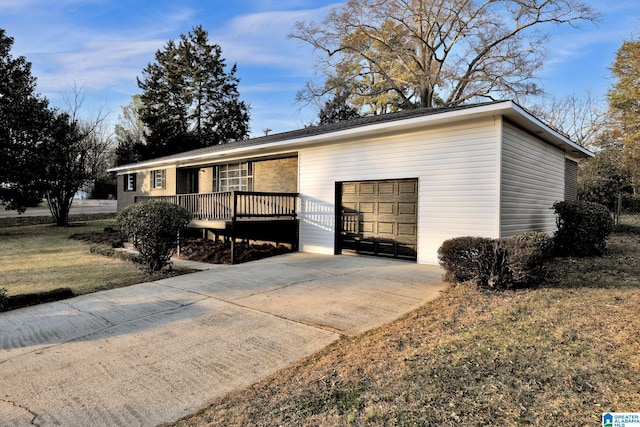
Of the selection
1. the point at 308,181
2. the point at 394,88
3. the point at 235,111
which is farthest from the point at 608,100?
the point at 235,111

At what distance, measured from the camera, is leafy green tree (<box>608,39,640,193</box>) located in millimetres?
18469

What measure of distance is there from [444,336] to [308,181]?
25.2 feet

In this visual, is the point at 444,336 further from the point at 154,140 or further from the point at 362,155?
the point at 154,140

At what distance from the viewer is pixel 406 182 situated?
8.83m

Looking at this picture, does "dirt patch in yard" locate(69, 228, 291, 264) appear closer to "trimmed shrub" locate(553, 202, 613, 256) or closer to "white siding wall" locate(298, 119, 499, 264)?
"white siding wall" locate(298, 119, 499, 264)

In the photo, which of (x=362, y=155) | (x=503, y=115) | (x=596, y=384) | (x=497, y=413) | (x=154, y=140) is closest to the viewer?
(x=497, y=413)

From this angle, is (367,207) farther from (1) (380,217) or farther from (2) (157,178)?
(2) (157,178)

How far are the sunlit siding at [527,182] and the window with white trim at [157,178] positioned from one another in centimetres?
1521

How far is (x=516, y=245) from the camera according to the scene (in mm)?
5375

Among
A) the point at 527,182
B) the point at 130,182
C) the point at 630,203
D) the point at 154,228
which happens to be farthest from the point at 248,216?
the point at 630,203

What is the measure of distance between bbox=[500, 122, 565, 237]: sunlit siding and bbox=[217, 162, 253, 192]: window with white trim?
8.61 meters

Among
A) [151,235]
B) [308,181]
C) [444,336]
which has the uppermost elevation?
[308,181]

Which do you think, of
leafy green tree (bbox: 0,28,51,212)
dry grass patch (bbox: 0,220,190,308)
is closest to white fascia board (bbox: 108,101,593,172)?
dry grass patch (bbox: 0,220,190,308)

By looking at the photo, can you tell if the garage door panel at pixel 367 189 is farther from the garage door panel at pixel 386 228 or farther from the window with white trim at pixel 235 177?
Answer: the window with white trim at pixel 235 177
